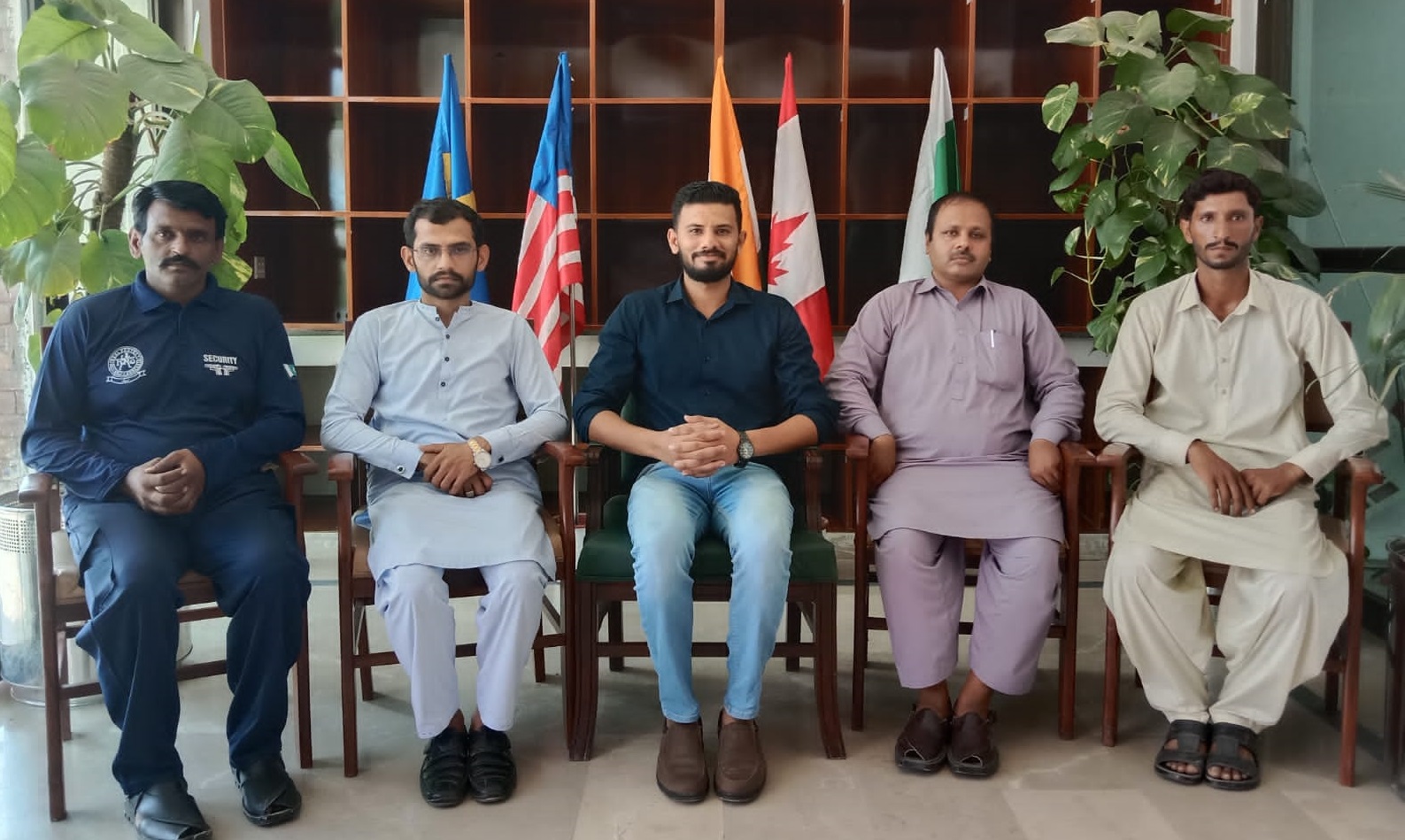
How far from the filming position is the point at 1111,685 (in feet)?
8.27

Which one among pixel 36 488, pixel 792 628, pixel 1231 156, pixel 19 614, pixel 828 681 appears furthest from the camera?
pixel 1231 156

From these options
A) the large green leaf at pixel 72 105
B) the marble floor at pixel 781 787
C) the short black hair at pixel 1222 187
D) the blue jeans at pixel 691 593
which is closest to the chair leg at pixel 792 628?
the marble floor at pixel 781 787

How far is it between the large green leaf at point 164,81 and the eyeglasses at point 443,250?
62 cm

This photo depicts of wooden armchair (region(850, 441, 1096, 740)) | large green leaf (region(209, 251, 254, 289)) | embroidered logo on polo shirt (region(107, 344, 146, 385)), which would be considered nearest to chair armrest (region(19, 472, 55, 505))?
embroidered logo on polo shirt (region(107, 344, 146, 385))

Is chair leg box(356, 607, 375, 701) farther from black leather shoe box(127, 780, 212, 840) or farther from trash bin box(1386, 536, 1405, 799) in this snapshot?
trash bin box(1386, 536, 1405, 799)

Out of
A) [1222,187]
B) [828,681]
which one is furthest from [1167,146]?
[828,681]

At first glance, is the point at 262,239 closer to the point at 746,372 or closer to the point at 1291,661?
the point at 746,372

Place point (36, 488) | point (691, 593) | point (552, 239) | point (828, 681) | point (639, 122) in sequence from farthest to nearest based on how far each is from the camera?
point (639, 122) → point (552, 239) → point (828, 681) → point (691, 593) → point (36, 488)

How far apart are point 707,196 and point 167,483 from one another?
1315 mm

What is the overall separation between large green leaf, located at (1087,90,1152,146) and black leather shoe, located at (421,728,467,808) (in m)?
2.40

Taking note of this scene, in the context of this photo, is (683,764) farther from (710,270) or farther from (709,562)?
(710,270)

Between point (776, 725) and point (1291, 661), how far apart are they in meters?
1.12

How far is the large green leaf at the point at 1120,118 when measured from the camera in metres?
3.20

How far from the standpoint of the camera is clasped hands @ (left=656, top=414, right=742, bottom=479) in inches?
96.0
